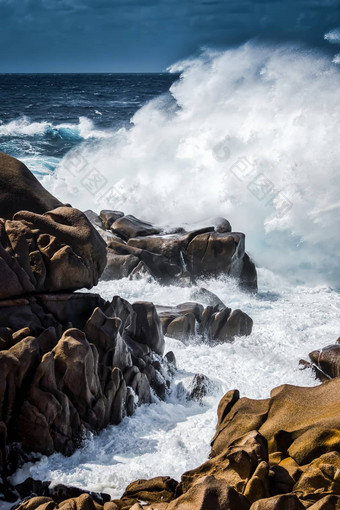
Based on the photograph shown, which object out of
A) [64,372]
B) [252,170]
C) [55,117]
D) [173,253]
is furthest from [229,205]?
[55,117]

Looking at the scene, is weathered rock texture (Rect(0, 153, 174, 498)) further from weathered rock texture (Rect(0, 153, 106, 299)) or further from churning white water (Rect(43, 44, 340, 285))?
churning white water (Rect(43, 44, 340, 285))

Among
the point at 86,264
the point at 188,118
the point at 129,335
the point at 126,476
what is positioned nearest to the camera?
the point at 126,476

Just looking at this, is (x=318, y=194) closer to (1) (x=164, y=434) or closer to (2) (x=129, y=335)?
(2) (x=129, y=335)

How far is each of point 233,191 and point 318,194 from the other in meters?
3.52

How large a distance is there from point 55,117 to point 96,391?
38180 millimetres

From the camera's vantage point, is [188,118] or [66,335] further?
[188,118]

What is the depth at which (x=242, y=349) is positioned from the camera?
13.5 meters

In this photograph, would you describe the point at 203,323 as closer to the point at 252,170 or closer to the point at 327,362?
the point at 327,362

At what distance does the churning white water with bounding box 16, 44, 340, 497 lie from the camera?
8828mm

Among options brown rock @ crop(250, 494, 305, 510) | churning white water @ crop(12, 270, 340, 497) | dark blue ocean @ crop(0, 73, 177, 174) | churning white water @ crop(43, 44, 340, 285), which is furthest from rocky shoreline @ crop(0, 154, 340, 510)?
dark blue ocean @ crop(0, 73, 177, 174)

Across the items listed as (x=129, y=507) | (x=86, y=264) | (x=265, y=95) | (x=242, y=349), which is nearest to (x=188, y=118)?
(x=265, y=95)

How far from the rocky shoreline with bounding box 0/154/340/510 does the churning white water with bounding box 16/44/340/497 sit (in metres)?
0.37

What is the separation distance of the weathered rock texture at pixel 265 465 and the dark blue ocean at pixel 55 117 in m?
23.7

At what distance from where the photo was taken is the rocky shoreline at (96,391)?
627 cm
